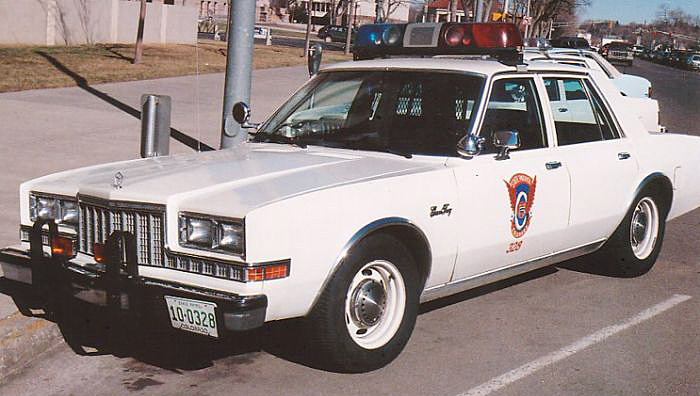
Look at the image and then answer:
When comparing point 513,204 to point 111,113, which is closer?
point 513,204

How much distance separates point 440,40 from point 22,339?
330 centimetres

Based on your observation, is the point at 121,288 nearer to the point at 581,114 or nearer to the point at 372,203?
the point at 372,203

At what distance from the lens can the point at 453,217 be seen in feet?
17.7

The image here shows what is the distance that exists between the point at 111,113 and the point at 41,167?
5.76 metres

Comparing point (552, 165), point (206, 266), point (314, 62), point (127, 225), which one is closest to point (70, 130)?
point (314, 62)

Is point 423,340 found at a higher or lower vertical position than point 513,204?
lower

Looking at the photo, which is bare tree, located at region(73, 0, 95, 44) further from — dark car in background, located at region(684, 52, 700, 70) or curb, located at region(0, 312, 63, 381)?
dark car in background, located at region(684, 52, 700, 70)

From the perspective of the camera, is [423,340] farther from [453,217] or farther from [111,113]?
[111,113]

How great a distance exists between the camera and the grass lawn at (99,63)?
832 inches

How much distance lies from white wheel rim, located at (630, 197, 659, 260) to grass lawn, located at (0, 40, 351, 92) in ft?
37.9

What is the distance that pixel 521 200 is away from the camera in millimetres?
5938

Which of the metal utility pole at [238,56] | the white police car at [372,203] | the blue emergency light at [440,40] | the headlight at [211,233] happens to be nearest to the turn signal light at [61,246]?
the white police car at [372,203]

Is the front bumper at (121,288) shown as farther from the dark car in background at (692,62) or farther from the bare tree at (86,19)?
the dark car in background at (692,62)

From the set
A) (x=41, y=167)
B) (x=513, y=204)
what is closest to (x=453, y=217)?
(x=513, y=204)
